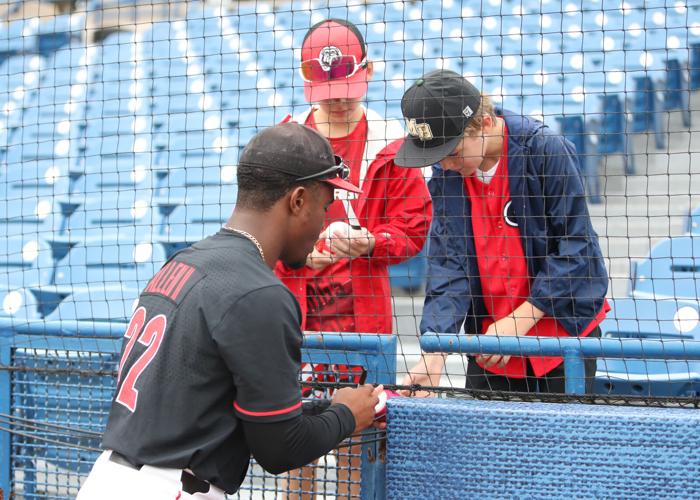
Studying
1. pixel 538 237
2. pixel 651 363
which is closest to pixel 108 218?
pixel 651 363

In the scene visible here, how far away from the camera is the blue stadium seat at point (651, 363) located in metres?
3.08

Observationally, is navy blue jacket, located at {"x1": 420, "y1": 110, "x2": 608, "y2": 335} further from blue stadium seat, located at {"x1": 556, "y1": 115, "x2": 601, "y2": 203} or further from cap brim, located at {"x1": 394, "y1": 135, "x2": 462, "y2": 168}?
blue stadium seat, located at {"x1": 556, "y1": 115, "x2": 601, "y2": 203}

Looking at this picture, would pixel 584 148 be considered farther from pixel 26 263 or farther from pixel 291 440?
pixel 291 440

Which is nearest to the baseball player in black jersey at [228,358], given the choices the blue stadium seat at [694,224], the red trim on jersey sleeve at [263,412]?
the red trim on jersey sleeve at [263,412]

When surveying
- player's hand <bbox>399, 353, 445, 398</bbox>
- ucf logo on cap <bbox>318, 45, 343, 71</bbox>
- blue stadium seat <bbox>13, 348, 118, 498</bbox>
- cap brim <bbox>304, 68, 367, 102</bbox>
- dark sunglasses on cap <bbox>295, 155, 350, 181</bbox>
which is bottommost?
blue stadium seat <bbox>13, 348, 118, 498</bbox>

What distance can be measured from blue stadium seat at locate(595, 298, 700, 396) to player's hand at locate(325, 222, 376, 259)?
0.81 m

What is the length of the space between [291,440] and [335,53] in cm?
160

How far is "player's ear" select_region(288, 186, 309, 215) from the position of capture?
6.75 feet

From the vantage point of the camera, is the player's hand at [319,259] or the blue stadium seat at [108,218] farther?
the blue stadium seat at [108,218]

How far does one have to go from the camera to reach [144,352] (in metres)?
2.00

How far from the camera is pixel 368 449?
2682 mm

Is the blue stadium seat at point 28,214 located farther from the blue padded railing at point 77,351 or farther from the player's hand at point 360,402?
the player's hand at point 360,402

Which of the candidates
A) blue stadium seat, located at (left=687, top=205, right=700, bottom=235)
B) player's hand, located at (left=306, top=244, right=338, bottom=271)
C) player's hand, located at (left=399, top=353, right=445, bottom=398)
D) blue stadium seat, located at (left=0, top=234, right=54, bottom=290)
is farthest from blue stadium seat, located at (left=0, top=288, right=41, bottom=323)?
blue stadium seat, located at (left=687, top=205, right=700, bottom=235)

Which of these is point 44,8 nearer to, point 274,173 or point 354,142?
point 354,142
